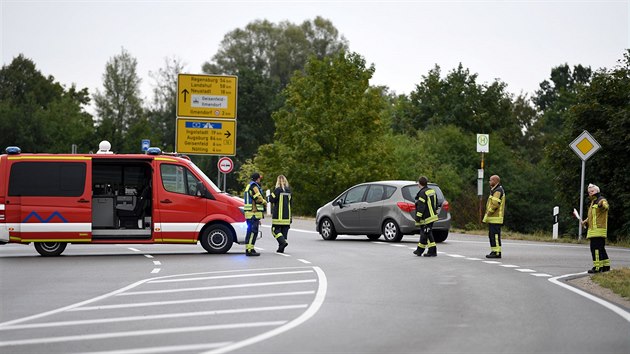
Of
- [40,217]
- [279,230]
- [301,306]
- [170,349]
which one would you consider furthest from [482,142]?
[170,349]

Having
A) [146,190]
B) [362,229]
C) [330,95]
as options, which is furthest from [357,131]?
[146,190]

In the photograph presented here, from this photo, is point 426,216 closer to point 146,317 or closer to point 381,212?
point 381,212

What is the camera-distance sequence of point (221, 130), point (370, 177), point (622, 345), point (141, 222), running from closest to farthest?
point (622, 345), point (141, 222), point (221, 130), point (370, 177)

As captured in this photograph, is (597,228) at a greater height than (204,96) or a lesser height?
lesser

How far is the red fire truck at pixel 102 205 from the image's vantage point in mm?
20797

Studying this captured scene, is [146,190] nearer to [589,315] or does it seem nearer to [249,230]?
[249,230]

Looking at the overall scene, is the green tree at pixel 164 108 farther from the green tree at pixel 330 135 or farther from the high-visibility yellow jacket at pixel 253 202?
the high-visibility yellow jacket at pixel 253 202

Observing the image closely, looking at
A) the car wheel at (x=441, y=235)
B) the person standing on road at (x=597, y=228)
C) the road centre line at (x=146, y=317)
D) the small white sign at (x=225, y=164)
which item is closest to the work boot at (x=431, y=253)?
the person standing on road at (x=597, y=228)

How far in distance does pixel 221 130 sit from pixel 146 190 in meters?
14.1

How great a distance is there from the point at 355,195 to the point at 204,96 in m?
11.0

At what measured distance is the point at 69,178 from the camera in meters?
21.1

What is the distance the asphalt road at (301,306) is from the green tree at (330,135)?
43.1 m

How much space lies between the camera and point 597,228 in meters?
17.5

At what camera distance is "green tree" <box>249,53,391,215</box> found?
212ft
